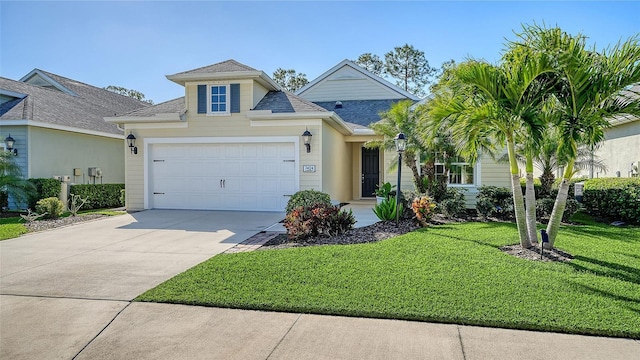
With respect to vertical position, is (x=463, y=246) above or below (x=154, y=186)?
below

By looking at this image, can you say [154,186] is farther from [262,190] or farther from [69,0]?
[69,0]

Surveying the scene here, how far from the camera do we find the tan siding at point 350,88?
1816 centimetres

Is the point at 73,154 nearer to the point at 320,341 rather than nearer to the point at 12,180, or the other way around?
the point at 12,180

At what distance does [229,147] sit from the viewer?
490 inches

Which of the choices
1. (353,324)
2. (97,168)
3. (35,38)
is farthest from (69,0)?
(353,324)

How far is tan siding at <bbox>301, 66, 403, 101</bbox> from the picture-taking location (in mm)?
18156

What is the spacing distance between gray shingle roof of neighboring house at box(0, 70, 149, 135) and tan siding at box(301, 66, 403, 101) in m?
9.42

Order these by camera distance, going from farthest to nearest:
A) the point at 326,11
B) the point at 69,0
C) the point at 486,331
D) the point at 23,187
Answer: the point at 23,187 → the point at 326,11 → the point at 69,0 → the point at 486,331

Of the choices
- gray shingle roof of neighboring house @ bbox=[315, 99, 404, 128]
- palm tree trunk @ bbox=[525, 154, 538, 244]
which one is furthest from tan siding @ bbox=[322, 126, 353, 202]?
palm tree trunk @ bbox=[525, 154, 538, 244]

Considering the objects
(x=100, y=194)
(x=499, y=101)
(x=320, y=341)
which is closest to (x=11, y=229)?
(x=100, y=194)

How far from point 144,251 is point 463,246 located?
571 cm

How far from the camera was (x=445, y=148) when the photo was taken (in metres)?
10.3

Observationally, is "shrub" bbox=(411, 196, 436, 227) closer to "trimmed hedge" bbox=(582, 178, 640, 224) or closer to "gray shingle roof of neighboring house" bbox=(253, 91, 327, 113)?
"gray shingle roof of neighboring house" bbox=(253, 91, 327, 113)

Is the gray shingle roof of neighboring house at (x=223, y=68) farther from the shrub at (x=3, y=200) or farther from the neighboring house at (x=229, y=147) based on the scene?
the shrub at (x=3, y=200)
